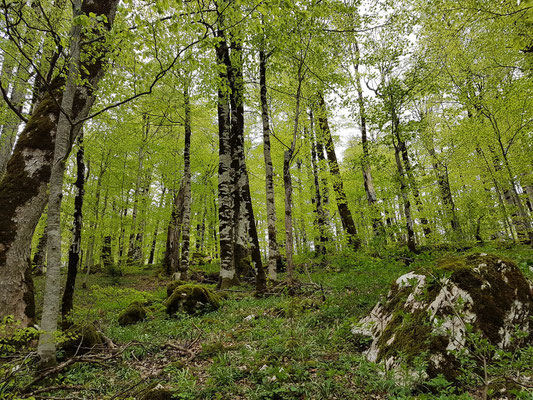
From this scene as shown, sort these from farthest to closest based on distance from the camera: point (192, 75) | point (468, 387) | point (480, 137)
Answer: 1. point (480, 137)
2. point (192, 75)
3. point (468, 387)

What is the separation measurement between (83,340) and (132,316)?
219cm

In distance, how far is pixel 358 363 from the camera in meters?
3.58

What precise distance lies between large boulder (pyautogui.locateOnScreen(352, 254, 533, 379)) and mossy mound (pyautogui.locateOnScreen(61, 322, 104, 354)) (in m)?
4.94

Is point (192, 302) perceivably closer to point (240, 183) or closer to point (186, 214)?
point (186, 214)

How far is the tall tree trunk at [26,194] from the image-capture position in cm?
455

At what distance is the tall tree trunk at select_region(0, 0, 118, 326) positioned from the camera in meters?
4.55

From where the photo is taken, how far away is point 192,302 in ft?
23.1

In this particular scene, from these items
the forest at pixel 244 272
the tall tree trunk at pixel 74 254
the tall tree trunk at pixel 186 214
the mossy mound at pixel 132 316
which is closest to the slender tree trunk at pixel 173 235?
the forest at pixel 244 272

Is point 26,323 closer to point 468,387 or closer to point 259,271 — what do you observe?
point 259,271

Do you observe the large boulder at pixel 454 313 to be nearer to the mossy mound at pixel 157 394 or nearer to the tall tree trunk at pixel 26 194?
the mossy mound at pixel 157 394

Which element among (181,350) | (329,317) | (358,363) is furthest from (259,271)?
(358,363)

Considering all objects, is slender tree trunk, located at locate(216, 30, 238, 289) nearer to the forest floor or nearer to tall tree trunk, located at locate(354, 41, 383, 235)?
the forest floor

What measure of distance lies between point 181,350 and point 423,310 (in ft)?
13.1

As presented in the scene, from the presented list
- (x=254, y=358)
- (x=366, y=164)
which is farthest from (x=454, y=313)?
(x=366, y=164)
